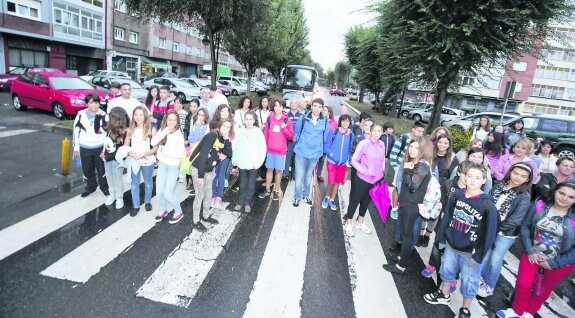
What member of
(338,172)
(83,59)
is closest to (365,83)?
(338,172)

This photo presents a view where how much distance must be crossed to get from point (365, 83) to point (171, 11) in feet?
56.0

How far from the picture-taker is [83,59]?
1190 inches

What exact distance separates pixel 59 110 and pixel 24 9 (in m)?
18.9

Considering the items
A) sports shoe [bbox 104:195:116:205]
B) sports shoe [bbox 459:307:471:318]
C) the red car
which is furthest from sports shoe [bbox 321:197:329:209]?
the red car

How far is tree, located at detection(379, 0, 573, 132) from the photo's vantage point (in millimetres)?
10305

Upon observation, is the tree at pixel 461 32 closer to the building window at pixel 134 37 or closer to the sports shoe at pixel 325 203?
the sports shoe at pixel 325 203

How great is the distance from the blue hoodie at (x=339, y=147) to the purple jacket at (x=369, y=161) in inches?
23.6

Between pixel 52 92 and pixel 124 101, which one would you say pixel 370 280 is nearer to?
pixel 124 101

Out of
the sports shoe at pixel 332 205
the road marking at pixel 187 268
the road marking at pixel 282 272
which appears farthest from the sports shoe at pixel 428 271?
the road marking at pixel 187 268

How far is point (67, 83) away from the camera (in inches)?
457

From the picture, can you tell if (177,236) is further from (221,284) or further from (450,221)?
(450,221)

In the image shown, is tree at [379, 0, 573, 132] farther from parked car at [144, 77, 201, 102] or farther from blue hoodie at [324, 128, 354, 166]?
parked car at [144, 77, 201, 102]

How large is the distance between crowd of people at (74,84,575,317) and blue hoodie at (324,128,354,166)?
18 millimetres

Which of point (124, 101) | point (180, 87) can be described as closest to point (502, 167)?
point (124, 101)
